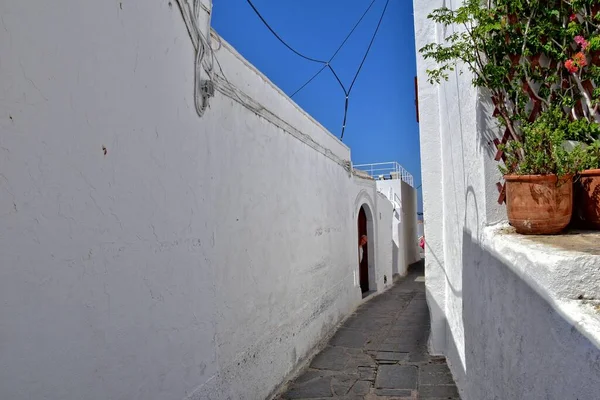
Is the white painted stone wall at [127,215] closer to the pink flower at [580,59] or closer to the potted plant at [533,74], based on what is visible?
the potted plant at [533,74]

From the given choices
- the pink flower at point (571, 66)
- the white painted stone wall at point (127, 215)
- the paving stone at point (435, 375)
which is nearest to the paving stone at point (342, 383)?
the white painted stone wall at point (127, 215)

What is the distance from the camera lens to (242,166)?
14.9 ft

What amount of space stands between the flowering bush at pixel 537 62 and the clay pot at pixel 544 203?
0.31 m

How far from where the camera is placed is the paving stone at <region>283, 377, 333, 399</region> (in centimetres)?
507

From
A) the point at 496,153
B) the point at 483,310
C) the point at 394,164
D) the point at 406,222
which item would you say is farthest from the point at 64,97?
the point at 406,222

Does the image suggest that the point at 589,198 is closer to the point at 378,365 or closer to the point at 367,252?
the point at 378,365

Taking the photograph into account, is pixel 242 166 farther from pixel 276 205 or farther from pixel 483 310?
pixel 483 310

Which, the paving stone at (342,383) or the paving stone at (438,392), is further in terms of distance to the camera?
the paving stone at (342,383)

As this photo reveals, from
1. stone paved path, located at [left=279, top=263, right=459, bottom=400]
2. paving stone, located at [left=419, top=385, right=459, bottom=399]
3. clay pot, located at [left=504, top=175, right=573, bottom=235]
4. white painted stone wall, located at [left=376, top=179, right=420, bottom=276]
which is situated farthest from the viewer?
white painted stone wall, located at [left=376, top=179, right=420, bottom=276]

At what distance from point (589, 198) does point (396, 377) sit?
154 inches

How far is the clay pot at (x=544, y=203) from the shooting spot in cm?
228

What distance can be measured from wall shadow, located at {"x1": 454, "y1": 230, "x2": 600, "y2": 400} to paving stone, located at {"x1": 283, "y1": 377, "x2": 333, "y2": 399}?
1840mm

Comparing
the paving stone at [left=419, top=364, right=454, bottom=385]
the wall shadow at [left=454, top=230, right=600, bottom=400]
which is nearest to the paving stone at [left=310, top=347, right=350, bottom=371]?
the paving stone at [left=419, top=364, right=454, bottom=385]

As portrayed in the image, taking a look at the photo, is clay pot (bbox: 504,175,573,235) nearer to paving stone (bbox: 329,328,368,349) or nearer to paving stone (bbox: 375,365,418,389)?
paving stone (bbox: 375,365,418,389)
